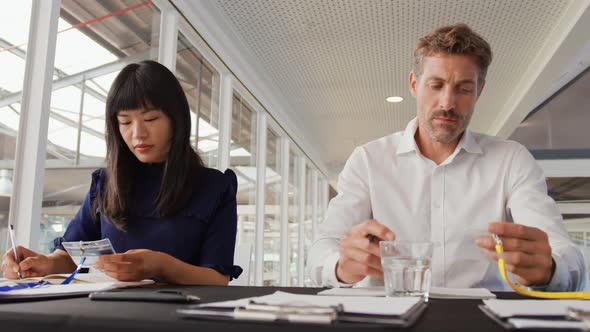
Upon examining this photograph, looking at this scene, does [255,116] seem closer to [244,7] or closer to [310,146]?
[244,7]

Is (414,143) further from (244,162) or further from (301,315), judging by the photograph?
(244,162)

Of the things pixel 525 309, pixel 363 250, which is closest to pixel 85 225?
pixel 363 250

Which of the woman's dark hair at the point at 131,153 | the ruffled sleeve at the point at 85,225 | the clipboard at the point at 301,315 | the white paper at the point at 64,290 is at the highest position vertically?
the woman's dark hair at the point at 131,153

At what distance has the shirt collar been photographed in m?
1.47

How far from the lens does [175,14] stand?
2.96m

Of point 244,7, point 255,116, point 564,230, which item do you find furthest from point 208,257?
point 255,116

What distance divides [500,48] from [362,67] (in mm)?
1036

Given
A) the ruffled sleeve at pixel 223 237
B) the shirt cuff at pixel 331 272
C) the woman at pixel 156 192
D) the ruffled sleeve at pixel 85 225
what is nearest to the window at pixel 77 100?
the ruffled sleeve at pixel 85 225

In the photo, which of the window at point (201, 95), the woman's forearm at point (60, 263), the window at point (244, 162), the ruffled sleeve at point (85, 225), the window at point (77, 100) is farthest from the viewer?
the window at point (244, 162)

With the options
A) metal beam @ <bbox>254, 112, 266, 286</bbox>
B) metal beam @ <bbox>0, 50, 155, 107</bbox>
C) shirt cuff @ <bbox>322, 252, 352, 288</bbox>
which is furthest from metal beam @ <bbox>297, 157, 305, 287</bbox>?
shirt cuff @ <bbox>322, 252, 352, 288</bbox>

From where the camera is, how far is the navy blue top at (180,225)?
1.46 meters

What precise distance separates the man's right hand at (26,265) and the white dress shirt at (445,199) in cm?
66

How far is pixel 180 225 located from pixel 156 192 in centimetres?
13

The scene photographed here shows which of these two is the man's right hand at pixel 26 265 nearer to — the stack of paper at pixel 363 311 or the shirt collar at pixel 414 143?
the stack of paper at pixel 363 311
